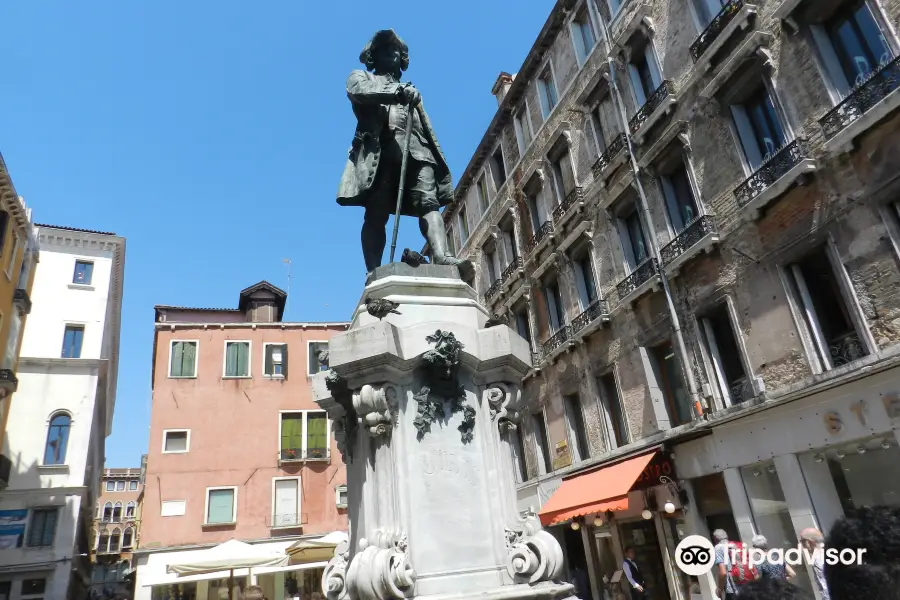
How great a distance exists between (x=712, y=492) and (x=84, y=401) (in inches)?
1036

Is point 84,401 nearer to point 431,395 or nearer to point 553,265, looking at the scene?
point 553,265

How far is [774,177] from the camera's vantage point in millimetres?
11594

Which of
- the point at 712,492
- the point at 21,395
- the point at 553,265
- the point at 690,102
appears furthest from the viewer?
the point at 21,395

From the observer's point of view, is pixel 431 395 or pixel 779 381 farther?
pixel 779 381

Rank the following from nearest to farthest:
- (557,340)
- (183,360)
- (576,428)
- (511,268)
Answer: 1. (576,428)
2. (557,340)
3. (511,268)
4. (183,360)

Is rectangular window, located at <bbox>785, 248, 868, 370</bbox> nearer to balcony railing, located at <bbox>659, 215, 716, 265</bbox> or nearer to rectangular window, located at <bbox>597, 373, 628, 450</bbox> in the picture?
balcony railing, located at <bbox>659, 215, 716, 265</bbox>

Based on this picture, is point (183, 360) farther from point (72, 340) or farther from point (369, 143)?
point (369, 143)

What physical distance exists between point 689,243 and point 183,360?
22500 mm

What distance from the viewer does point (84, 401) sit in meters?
26.2

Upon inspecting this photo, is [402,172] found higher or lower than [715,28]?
lower

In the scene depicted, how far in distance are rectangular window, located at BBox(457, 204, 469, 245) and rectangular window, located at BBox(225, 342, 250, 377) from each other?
1165 cm

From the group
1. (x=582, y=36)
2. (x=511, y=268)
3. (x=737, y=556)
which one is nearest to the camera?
(x=737, y=556)

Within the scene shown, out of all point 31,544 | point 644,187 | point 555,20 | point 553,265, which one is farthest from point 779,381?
point 31,544

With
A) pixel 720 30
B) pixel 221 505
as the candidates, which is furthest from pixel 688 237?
pixel 221 505
